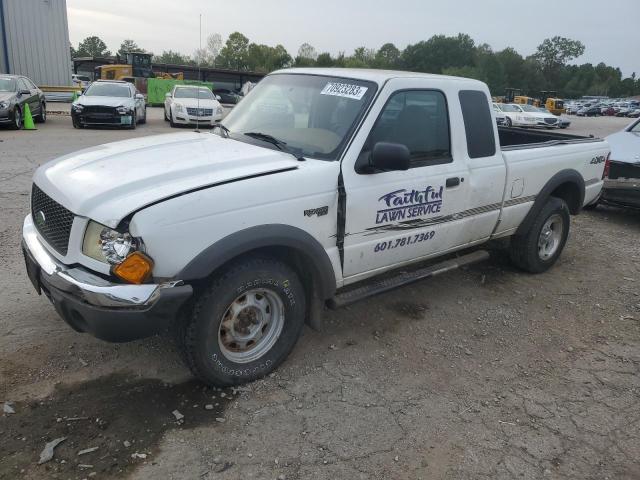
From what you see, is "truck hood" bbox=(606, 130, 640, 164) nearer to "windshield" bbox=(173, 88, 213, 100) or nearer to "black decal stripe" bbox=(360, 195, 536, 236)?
"black decal stripe" bbox=(360, 195, 536, 236)

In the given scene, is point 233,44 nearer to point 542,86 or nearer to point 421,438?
point 542,86

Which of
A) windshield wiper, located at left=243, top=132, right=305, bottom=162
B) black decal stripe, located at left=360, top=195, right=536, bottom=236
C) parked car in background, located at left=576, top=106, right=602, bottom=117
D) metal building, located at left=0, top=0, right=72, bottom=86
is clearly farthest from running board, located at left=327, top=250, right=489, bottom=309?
parked car in background, located at left=576, top=106, right=602, bottom=117

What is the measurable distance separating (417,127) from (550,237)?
2.58 m

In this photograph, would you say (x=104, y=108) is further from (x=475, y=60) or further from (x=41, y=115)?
(x=475, y=60)

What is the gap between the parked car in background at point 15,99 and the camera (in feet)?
46.2

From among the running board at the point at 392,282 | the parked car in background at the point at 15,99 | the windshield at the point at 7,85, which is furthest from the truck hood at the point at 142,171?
the windshield at the point at 7,85

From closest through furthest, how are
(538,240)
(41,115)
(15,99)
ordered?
(538,240), (15,99), (41,115)

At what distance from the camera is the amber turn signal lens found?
8.69 feet

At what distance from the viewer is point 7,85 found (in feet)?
48.3

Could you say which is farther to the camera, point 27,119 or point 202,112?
point 202,112

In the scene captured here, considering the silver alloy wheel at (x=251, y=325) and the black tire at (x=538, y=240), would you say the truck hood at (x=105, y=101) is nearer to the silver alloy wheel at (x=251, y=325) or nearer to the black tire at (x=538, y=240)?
the black tire at (x=538, y=240)

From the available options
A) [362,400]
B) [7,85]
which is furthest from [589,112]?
[362,400]

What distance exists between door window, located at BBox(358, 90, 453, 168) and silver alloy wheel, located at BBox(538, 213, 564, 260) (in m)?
1.99

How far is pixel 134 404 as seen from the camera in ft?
9.96
